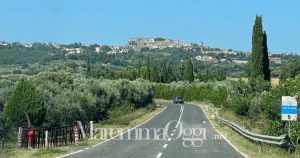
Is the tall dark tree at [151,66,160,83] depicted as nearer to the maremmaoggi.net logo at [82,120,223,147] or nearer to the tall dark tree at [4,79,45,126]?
the maremmaoggi.net logo at [82,120,223,147]

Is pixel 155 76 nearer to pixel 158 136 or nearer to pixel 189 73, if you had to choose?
pixel 189 73

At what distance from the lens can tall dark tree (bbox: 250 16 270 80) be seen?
5838 cm

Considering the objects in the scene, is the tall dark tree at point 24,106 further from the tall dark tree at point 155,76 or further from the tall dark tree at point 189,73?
the tall dark tree at point 155,76

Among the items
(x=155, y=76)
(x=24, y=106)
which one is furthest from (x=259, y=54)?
(x=155, y=76)

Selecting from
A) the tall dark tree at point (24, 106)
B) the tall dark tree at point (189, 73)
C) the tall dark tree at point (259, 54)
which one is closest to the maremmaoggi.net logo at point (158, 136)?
the tall dark tree at point (24, 106)

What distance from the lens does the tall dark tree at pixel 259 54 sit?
2298 inches

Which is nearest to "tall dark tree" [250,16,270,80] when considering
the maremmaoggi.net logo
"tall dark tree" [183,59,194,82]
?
the maremmaoggi.net logo

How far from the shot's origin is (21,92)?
28109 millimetres

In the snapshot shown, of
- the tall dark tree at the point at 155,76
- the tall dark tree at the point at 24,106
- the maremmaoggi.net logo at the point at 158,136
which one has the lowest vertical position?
the maremmaoggi.net logo at the point at 158,136

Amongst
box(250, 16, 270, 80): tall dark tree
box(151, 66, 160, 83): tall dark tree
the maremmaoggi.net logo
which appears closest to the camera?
the maremmaoggi.net logo

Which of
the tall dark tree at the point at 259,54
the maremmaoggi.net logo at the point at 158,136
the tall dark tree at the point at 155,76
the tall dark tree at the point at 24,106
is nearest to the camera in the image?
the tall dark tree at the point at 24,106

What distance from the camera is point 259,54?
192ft

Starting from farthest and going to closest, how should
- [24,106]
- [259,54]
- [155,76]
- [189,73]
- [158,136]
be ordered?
1. [155,76]
2. [189,73]
3. [259,54]
4. [158,136]
5. [24,106]

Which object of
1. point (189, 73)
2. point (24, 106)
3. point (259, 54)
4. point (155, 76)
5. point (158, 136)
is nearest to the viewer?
point (24, 106)
